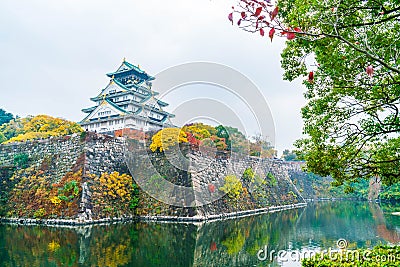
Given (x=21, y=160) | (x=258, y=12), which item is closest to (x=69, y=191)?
(x=21, y=160)

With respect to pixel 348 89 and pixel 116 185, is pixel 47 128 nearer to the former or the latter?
pixel 116 185

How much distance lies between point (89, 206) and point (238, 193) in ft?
25.0

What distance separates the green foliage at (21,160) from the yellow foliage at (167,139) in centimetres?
610

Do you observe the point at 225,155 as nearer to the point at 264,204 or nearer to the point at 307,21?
the point at 264,204

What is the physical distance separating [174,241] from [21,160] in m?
10.3

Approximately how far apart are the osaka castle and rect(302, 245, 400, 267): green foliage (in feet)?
68.4

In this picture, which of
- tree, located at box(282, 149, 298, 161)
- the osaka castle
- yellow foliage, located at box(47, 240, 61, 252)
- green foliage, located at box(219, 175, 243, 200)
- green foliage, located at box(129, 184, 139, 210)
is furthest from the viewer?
tree, located at box(282, 149, 298, 161)

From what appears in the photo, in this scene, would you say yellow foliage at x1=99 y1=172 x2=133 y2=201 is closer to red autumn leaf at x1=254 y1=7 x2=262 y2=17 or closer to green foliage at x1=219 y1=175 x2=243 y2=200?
green foliage at x1=219 y1=175 x2=243 y2=200

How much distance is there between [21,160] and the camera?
16.7 meters

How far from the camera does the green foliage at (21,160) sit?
655 inches

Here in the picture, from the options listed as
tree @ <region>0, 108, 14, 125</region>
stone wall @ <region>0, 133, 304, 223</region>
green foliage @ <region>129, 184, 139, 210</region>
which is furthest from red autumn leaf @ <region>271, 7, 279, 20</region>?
tree @ <region>0, 108, 14, 125</region>

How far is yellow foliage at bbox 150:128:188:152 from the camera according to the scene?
16609mm

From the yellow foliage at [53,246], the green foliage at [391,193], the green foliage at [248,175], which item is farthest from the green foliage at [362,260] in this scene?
the green foliage at [391,193]

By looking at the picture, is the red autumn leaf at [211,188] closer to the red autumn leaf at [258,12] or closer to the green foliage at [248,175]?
the green foliage at [248,175]
